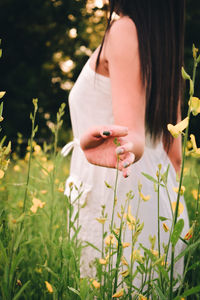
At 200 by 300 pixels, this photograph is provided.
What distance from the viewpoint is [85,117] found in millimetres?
1236

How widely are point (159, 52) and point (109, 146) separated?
42cm

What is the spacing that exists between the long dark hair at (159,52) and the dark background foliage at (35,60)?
551cm

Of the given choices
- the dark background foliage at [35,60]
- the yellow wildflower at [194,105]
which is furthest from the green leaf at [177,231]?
the dark background foliage at [35,60]

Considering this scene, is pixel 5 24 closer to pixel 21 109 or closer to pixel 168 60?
pixel 21 109

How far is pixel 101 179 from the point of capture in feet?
4.08

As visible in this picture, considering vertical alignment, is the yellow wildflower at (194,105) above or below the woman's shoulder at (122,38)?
below

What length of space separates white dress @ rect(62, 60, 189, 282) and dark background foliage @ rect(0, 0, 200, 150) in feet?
17.8

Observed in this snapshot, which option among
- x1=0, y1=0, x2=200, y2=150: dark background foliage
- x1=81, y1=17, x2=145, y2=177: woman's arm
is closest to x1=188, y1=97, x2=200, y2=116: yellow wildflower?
x1=81, y1=17, x2=145, y2=177: woman's arm

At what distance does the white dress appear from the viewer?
113 centimetres

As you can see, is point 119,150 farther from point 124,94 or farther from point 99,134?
point 124,94

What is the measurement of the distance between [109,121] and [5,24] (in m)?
6.45

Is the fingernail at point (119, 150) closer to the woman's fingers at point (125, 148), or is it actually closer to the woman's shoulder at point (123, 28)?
the woman's fingers at point (125, 148)

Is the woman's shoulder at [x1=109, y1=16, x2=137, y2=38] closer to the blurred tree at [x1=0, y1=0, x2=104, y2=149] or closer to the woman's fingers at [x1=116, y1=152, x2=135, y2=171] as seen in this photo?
the woman's fingers at [x1=116, y1=152, x2=135, y2=171]

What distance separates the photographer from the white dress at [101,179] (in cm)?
113
